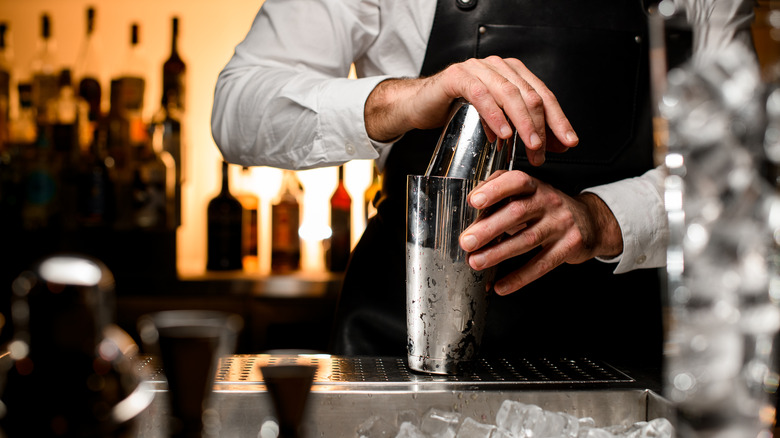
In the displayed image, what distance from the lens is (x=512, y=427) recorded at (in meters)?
0.69

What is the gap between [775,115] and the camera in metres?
0.40

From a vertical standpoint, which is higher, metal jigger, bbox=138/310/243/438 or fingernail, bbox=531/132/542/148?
fingernail, bbox=531/132/542/148

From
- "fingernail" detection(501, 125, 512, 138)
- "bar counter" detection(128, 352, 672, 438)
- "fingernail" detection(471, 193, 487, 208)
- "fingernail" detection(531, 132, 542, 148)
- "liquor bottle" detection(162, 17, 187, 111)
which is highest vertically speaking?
"liquor bottle" detection(162, 17, 187, 111)

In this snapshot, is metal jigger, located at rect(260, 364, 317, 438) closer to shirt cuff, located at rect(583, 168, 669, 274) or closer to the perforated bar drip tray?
the perforated bar drip tray

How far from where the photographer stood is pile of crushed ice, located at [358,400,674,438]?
0.67 meters

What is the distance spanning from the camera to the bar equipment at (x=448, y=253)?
2.46 ft

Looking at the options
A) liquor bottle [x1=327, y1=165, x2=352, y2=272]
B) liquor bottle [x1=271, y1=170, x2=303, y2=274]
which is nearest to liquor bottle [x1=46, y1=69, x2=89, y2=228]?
liquor bottle [x1=271, y1=170, x2=303, y2=274]

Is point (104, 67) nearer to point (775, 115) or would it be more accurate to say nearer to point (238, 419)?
point (238, 419)

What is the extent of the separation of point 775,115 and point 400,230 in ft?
2.83

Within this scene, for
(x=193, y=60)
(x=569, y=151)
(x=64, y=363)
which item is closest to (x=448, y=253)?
(x=64, y=363)

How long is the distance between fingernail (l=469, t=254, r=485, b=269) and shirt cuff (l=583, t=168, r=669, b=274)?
330mm

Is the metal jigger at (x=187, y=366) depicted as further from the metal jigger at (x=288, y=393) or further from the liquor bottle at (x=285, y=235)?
the liquor bottle at (x=285, y=235)

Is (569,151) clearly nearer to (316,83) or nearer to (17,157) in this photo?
(316,83)

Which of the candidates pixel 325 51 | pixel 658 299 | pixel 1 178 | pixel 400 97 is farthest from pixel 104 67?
pixel 658 299
